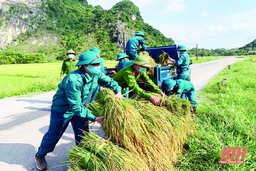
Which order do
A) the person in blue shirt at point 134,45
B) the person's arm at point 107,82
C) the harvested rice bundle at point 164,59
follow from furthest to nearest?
1. the harvested rice bundle at point 164,59
2. the person in blue shirt at point 134,45
3. the person's arm at point 107,82

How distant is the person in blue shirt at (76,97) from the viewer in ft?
8.20

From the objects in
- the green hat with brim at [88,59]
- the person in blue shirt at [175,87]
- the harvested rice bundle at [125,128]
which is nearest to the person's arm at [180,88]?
the person in blue shirt at [175,87]

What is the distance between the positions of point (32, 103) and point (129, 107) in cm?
598

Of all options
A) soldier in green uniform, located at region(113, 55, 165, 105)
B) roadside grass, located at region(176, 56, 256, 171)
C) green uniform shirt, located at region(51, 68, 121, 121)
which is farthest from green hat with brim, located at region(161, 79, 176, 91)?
green uniform shirt, located at region(51, 68, 121, 121)

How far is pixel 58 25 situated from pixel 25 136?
105451 mm

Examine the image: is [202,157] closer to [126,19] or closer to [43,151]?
[43,151]

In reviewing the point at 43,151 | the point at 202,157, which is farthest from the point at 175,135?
the point at 43,151

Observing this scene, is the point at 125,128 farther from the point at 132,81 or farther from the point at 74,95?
the point at 132,81

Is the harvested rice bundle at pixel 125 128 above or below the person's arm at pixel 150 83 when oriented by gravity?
below

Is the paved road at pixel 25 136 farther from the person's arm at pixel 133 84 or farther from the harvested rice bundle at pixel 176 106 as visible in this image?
the harvested rice bundle at pixel 176 106

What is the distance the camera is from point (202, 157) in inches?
114

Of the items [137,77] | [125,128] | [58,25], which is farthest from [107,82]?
[58,25]

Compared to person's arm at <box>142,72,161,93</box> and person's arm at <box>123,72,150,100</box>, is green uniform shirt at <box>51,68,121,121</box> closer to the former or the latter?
person's arm at <box>123,72,150,100</box>

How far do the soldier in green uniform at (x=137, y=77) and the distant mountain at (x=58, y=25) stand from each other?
232 ft
